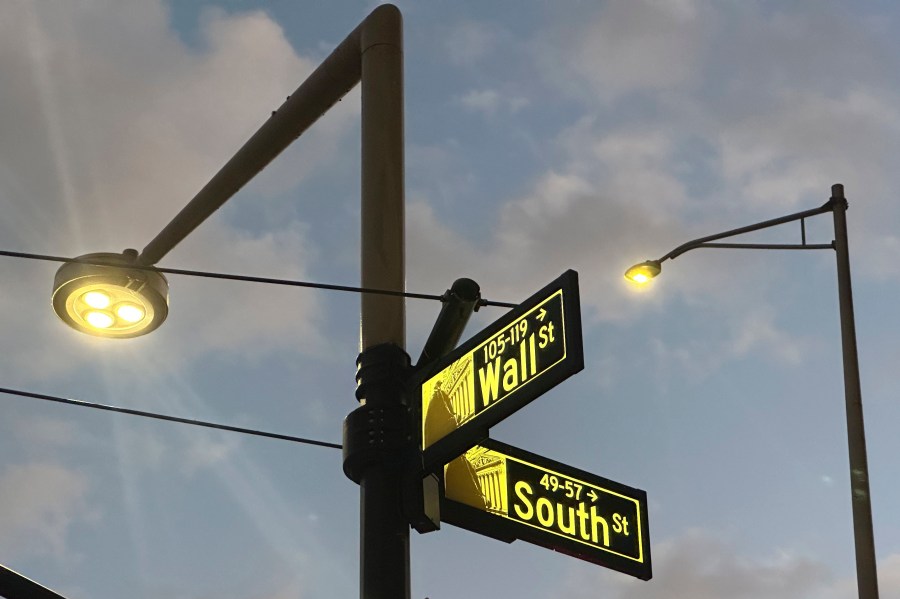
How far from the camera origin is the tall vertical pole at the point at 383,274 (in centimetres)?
616

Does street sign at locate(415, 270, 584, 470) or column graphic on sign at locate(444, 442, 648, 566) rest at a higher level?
street sign at locate(415, 270, 584, 470)

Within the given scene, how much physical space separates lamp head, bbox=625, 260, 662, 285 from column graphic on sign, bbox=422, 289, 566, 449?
866cm

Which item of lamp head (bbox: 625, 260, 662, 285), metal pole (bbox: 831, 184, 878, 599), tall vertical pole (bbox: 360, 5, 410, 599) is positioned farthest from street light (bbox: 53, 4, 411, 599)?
lamp head (bbox: 625, 260, 662, 285)

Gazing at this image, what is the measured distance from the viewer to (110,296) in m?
7.92

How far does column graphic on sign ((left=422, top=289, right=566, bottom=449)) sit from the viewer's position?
19.5 ft

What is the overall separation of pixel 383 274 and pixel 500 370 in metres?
1.09

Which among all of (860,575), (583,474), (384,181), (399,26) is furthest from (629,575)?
(860,575)

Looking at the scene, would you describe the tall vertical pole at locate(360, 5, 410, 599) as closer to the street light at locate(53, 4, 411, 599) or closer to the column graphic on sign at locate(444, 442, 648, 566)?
the street light at locate(53, 4, 411, 599)

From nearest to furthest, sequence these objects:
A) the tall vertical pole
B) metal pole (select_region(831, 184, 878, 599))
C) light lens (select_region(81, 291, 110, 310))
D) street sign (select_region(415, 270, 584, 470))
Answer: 1. street sign (select_region(415, 270, 584, 470))
2. the tall vertical pole
3. light lens (select_region(81, 291, 110, 310))
4. metal pole (select_region(831, 184, 878, 599))

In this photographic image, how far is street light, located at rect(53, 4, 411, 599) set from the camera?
627 cm

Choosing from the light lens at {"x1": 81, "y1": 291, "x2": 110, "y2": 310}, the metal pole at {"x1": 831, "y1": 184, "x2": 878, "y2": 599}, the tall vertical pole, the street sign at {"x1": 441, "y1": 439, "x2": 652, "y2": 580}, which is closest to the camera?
the tall vertical pole

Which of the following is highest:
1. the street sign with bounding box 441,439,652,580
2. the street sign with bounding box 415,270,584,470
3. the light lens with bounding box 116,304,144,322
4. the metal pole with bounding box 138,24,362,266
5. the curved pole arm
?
the curved pole arm

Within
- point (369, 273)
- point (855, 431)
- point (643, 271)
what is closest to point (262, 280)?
point (369, 273)

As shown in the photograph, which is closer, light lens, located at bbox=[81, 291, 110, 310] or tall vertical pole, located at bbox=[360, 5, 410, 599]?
tall vertical pole, located at bbox=[360, 5, 410, 599]
